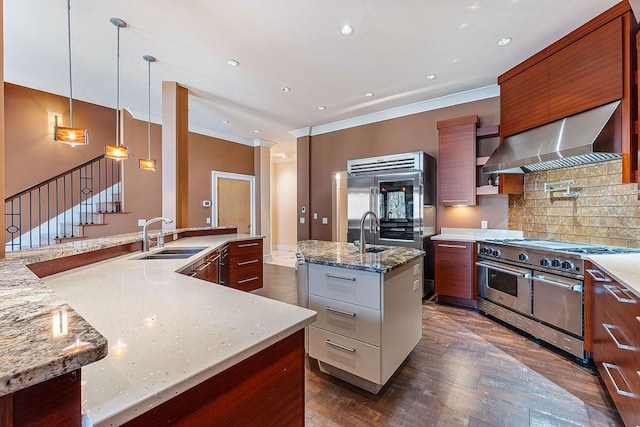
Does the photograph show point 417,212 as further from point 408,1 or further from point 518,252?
point 408,1

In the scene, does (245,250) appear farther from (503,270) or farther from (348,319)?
(503,270)

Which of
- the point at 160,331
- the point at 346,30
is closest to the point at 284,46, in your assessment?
the point at 346,30

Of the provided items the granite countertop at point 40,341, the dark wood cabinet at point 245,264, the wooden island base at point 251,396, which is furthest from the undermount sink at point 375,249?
the granite countertop at point 40,341

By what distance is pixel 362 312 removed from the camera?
1854mm

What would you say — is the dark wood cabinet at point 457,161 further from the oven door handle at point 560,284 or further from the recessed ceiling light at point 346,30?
the recessed ceiling light at point 346,30

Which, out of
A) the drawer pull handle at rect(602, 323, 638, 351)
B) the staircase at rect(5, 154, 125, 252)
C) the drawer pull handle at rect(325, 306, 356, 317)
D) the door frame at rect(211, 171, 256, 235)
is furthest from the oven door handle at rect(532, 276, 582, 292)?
the staircase at rect(5, 154, 125, 252)

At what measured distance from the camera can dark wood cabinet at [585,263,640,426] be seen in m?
1.41

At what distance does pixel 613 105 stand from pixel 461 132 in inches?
59.7

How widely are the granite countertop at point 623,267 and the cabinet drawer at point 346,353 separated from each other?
1.37 m

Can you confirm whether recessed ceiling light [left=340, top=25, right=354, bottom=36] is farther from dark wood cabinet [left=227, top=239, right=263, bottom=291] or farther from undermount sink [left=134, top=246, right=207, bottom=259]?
dark wood cabinet [left=227, top=239, right=263, bottom=291]

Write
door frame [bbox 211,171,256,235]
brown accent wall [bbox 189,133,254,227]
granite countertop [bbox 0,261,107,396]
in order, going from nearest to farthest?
1. granite countertop [bbox 0,261,107,396]
2. brown accent wall [bbox 189,133,254,227]
3. door frame [bbox 211,171,256,235]

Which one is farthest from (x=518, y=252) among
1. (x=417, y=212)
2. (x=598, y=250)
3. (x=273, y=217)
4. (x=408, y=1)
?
(x=273, y=217)

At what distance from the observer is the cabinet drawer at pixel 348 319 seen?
1813 millimetres

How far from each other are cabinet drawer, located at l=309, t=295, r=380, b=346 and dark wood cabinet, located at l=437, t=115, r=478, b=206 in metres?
2.52
